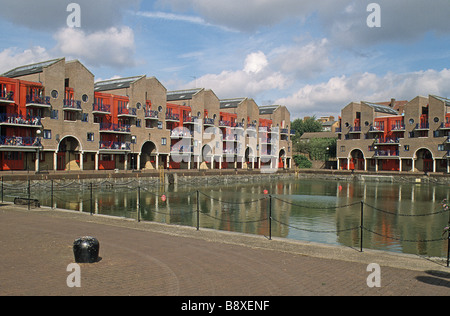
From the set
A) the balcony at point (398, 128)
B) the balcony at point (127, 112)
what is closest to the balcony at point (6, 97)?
the balcony at point (127, 112)

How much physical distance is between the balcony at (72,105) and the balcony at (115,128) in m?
5.07

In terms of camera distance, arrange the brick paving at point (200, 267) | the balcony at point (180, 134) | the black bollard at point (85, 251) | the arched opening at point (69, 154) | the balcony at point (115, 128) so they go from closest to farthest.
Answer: the brick paving at point (200, 267) → the black bollard at point (85, 251) → the arched opening at point (69, 154) → the balcony at point (115, 128) → the balcony at point (180, 134)

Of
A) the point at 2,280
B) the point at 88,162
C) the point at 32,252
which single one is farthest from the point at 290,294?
the point at 88,162

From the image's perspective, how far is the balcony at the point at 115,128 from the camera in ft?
178

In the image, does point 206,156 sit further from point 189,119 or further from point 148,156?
point 148,156

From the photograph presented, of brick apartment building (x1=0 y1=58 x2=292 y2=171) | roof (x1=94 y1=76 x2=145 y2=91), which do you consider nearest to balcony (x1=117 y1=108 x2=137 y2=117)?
brick apartment building (x1=0 y1=58 x2=292 y2=171)

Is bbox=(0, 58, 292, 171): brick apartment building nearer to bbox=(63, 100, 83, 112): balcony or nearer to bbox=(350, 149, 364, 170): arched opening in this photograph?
bbox=(63, 100, 83, 112): balcony

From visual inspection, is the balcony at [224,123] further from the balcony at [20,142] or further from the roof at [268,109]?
the balcony at [20,142]

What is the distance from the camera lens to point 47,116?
47.0 meters

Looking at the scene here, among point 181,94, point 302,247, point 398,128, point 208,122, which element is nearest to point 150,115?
point 208,122

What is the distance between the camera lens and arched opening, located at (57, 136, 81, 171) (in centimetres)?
5103

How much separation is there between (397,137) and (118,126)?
5264 centimetres

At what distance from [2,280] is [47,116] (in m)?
43.0
